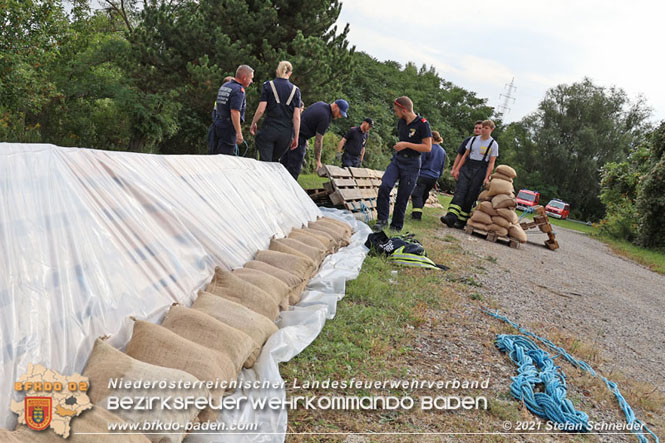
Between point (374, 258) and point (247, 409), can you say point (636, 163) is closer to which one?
point (374, 258)

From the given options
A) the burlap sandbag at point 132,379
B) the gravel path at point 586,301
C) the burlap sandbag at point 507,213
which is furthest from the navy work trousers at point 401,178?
the burlap sandbag at point 132,379

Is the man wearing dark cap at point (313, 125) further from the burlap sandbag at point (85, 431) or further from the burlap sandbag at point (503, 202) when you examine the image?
the burlap sandbag at point (85, 431)

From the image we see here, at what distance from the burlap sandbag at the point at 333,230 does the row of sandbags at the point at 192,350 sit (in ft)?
5.61

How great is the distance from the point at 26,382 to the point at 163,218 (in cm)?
121

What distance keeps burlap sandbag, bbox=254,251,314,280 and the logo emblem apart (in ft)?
5.91

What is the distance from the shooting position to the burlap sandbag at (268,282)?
8.58ft

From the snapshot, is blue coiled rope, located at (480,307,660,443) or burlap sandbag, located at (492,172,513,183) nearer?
blue coiled rope, located at (480,307,660,443)

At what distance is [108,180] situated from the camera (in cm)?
222

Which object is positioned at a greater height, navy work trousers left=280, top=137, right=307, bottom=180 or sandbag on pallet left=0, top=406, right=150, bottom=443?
navy work trousers left=280, top=137, right=307, bottom=180

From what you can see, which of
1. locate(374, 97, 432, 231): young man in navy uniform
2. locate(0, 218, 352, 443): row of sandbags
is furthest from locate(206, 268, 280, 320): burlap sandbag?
locate(374, 97, 432, 231): young man in navy uniform

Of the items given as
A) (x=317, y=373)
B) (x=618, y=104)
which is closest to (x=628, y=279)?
(x=317, y=373)

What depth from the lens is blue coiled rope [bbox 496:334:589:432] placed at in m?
2.27

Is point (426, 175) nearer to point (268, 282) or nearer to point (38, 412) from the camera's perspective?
point (268, 282)

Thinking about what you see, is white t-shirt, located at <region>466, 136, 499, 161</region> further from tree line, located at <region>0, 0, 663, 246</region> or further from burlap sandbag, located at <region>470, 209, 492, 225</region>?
tree line, located at <region>0, 0, 663, 246</region>
